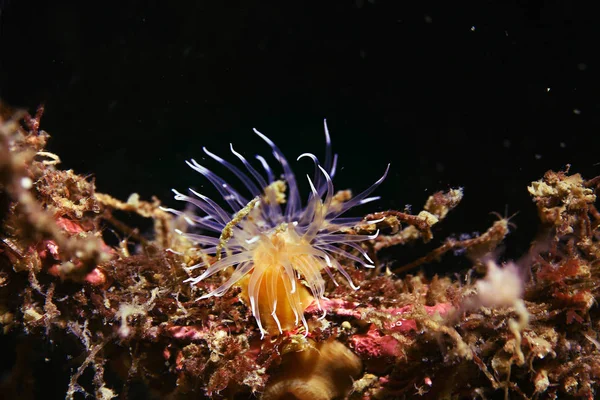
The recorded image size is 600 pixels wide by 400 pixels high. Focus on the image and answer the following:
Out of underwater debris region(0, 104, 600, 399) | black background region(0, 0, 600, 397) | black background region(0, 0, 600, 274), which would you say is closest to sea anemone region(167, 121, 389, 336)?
underwater debris region(0, 104, 600, 399)

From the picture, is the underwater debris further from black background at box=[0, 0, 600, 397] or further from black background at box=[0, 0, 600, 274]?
black background at box=[0, 0, 600, 274]

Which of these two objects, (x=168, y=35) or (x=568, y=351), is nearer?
(x=568, y=351)

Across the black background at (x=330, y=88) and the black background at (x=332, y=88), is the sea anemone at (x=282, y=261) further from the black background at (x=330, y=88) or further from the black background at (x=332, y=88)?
the black background at (x=330, y=88)

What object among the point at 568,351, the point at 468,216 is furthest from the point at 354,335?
the point at 468,216

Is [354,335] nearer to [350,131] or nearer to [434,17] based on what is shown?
[350,131]

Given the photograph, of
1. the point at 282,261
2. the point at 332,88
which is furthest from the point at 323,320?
the point at 332,88

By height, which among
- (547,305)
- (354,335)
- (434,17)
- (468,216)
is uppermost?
(434,17)

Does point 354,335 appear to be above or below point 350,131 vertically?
below

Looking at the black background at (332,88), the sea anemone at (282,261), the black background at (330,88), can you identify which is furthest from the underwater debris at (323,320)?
the black background at (330,88)

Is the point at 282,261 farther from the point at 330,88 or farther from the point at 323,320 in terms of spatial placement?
the point at 330,88
